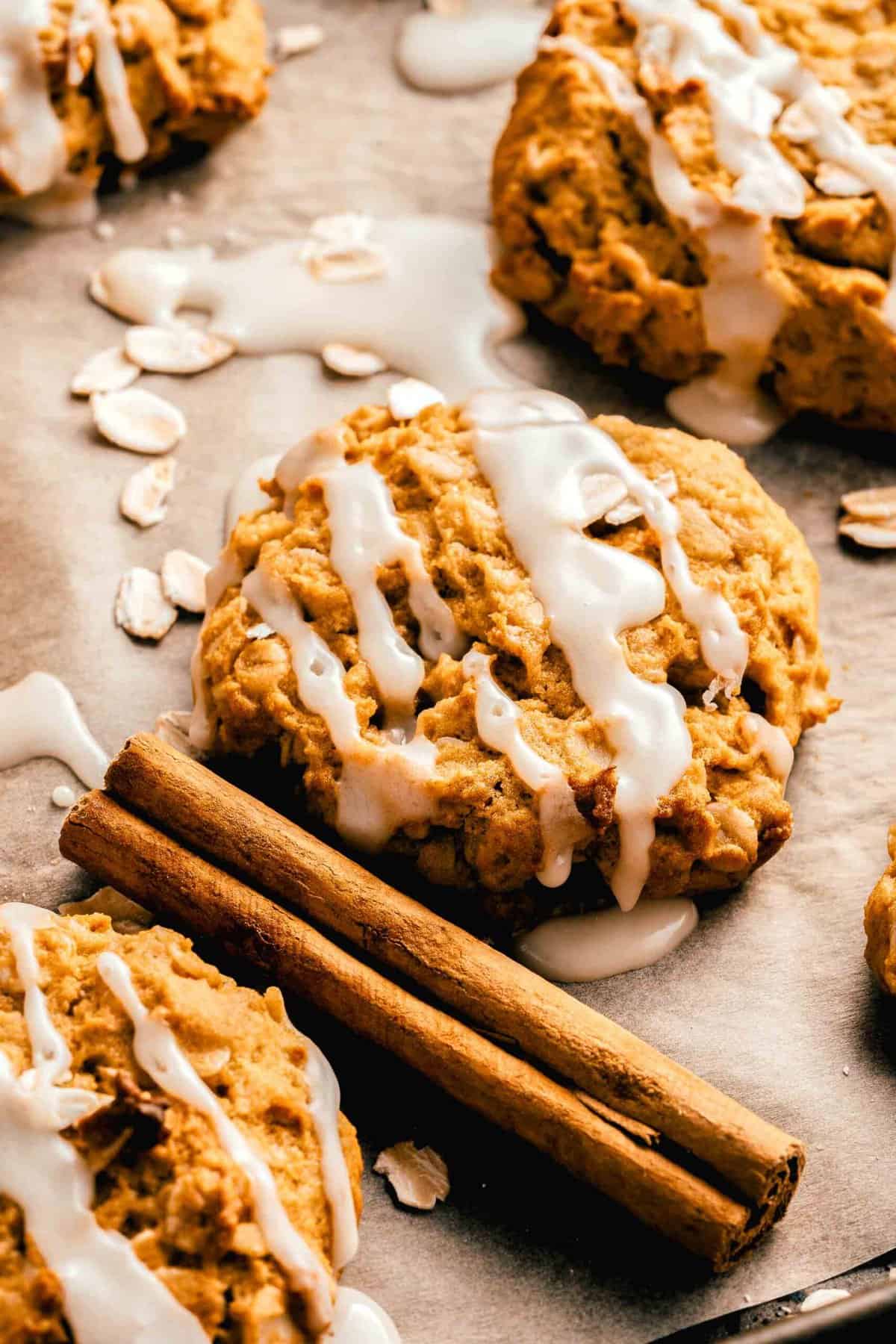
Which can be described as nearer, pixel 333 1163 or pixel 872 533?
pixel 333 1163

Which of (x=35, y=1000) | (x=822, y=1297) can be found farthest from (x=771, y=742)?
(x=35, y=1000)

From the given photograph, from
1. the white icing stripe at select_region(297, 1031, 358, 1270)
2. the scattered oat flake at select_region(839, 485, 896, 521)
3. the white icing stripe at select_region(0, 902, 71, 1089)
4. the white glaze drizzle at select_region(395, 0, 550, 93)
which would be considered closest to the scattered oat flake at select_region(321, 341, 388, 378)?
the white glaze drizzle at select_region(395, 0, 550, 93)

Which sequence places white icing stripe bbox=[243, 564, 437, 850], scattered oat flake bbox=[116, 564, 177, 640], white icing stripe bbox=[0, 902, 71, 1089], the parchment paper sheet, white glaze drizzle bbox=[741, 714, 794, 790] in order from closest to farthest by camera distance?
white icing stripe bbox=[0, 902, 71, 1089]
the parchment paper sheet
white icing stripe bbox=[243, 564, 437, 850]
white glaze drizzle bbox=[741, 714, 794, 790]
scattered oat flake bbox=[116, 564, 177, 640]

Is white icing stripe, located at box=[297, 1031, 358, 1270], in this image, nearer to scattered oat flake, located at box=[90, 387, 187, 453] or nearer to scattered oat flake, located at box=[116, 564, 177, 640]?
scattered oat flake, located at box=[116, 564, 177, 640]

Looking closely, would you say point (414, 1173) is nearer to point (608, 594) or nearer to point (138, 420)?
point (608, 594)

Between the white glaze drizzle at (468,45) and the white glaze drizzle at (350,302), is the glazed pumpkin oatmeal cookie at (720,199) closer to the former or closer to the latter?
the white glaze drizzle at (350,302)

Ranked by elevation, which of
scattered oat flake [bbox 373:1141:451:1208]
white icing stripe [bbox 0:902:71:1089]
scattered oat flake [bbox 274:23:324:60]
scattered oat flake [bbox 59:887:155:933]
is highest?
scattered oat flake [bbox 274:23:324:60]

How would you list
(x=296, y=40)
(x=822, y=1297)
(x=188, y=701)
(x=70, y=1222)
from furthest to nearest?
(x=296, y=40) → (x=188, y=701) → (x=822, y=1297) → (x=70, y=1222)
